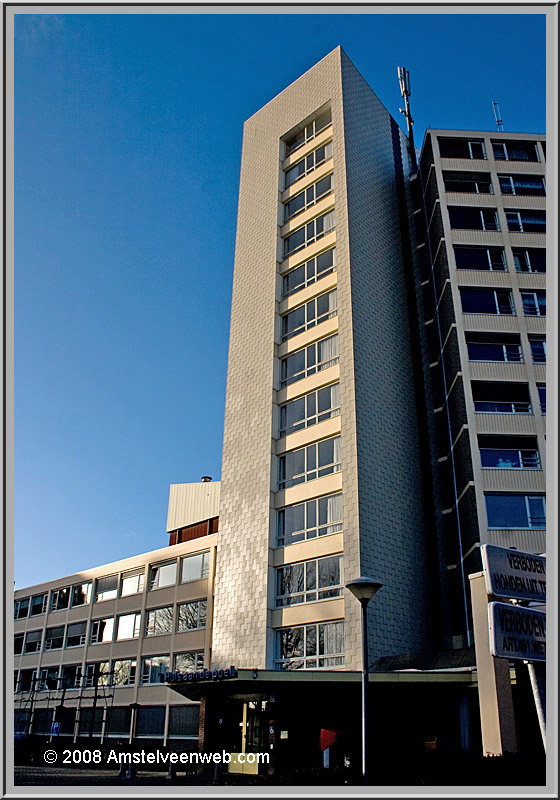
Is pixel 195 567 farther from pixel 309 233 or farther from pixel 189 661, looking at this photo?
pixel 309 233

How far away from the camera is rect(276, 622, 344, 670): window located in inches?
1124

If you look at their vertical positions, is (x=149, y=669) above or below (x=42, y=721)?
above

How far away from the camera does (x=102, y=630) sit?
4984cm

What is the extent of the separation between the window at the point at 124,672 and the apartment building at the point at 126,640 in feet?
0.22

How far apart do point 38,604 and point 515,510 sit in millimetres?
45030

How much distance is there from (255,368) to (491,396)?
13.3 meters

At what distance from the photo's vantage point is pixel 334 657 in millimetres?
28359

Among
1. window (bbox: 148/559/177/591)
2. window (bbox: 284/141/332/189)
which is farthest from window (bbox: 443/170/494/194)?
window (bbox: 148/559/177/591)

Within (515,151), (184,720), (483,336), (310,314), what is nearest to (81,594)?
(184,720)

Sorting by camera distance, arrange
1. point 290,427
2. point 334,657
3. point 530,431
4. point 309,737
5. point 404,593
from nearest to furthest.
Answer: point 309,737
point 334,657
point 404,593
point 530,431
point 290,427

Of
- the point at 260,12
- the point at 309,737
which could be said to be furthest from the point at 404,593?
the point at 260,12

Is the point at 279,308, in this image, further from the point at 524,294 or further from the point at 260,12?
the point at 260,12

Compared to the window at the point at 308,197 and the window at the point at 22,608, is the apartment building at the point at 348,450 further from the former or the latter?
the window at the point at 22,608

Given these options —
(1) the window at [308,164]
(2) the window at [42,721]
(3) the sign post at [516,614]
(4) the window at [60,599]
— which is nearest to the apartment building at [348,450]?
(1) the window at [308,164]
